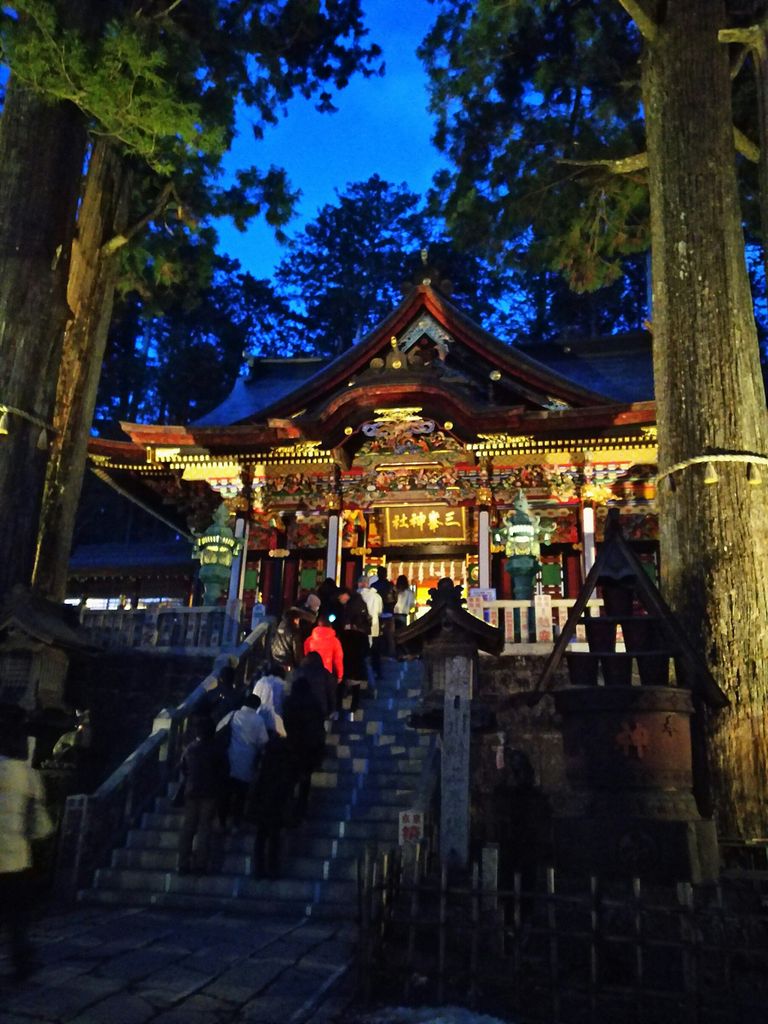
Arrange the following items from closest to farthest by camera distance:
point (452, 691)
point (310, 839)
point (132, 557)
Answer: point (452, 691), point (310, 839), point (132, 557)

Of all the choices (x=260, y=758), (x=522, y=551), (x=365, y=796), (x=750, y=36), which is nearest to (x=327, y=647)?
(x=365, y=796)

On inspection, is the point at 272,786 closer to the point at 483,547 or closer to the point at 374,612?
the point at 374,612

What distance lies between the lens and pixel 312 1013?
13.4 feet

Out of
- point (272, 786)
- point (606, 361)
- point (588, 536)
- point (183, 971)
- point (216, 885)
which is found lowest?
point (183, 971)

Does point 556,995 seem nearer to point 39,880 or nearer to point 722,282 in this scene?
point 39,880

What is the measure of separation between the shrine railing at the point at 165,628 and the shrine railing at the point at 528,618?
3.81 metres

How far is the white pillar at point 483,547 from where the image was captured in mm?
15119

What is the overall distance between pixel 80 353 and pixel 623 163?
Answer: 8679 millimetres

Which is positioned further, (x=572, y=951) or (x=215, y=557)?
(x=215, y=557)

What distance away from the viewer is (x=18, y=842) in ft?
14.5

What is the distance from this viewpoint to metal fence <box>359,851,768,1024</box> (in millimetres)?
3789

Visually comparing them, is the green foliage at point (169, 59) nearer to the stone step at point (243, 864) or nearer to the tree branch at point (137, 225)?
the tree branch at point (137, 225)

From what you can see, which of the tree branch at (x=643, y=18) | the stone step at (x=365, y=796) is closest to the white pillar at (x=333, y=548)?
the stone step at (x=365, y=796)

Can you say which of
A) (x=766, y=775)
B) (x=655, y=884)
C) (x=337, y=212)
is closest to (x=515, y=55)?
(x=766, y=775)
